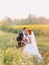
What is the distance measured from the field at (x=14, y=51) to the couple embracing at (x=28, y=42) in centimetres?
3

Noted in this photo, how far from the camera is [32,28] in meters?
1.36

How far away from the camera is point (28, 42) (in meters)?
1.34

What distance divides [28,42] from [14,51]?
15 centimetres

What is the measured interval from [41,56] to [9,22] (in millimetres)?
412

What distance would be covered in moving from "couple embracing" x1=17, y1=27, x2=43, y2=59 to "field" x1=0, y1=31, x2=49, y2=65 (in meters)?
0.03

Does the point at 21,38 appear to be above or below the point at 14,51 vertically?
above

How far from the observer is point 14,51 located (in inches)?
51.3

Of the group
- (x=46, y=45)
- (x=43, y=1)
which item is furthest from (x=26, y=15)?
(x=46, y=45)

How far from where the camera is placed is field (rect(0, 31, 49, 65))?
1.28 m

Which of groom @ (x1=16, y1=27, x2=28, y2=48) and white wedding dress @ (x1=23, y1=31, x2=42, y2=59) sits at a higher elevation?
groom @ (x1=16, y1=27, x2=28, y2=48)

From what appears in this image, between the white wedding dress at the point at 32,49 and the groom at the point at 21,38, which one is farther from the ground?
the groom at the point at 21,38

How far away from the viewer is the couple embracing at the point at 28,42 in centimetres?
133

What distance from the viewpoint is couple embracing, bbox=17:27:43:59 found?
4.36ft

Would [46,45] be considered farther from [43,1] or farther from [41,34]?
[43,1]
